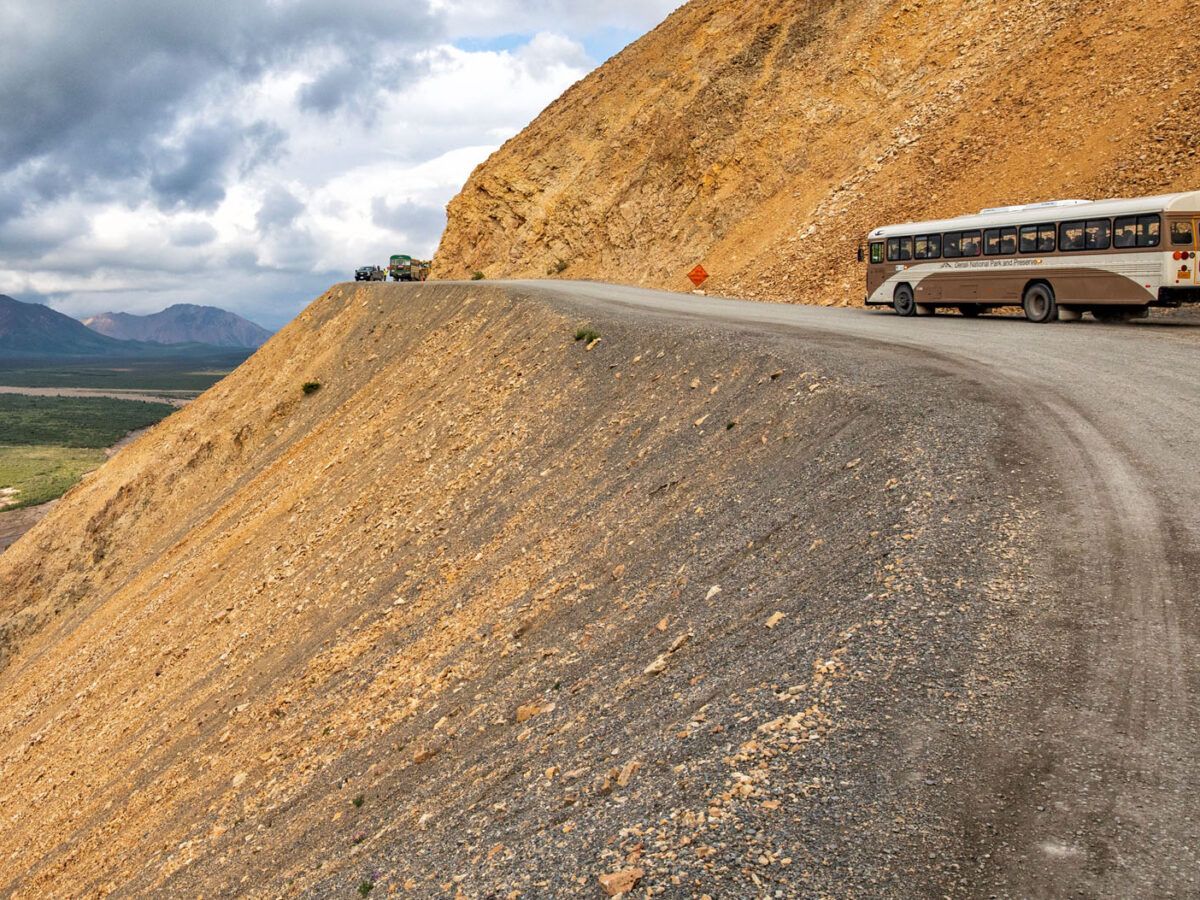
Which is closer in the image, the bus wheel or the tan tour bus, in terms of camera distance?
the tan tour bus

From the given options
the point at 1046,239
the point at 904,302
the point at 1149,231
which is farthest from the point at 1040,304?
the point at 904,302

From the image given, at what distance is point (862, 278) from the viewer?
32.6 metres

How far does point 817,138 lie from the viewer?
1628 inches

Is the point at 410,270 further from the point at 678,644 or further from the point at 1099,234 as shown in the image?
the point at 678,644

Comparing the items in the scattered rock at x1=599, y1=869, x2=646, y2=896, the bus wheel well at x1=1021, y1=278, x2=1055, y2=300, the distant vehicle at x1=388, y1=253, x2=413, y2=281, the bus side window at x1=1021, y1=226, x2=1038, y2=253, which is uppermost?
the distant vehicle at x1=388, y1=253, x2=413, y2=281

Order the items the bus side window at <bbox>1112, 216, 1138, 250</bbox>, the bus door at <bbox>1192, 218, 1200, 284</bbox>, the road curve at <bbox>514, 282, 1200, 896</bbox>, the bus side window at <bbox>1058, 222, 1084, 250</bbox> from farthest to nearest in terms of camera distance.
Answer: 1. the bus side window at <bbox>1058, 222, 1084, 250</bbox>
2. the bus side window at <bbox>1112, 216, 1138, 250</bbox>
3. the bus door at <bbox>1192, 218, 1200, 284</bbox>
4. the road curve at <bbox>514, 282, 1200, 896</bbox>

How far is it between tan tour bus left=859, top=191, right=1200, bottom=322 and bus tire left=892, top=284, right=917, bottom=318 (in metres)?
0.03

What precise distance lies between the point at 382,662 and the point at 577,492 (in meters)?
4.03

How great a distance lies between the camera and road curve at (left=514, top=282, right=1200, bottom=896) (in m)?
4.97

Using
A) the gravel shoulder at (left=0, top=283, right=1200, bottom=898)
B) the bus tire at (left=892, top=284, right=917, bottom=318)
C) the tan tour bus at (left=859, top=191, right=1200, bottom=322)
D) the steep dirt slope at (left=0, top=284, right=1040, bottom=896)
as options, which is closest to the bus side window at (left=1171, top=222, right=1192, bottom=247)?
the tan tour bus at (left=859, top=191, right=1200, bottom=322)

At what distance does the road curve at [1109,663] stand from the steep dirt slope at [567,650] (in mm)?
259

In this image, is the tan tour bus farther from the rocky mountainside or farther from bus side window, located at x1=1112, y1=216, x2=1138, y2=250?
the rocky mountainside

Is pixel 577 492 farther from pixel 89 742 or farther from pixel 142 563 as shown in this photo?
pixel 142 563

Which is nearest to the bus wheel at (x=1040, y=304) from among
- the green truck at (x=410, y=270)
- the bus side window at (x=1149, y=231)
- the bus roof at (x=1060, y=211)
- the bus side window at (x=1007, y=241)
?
the bus side window at (x=1007, y=241)
